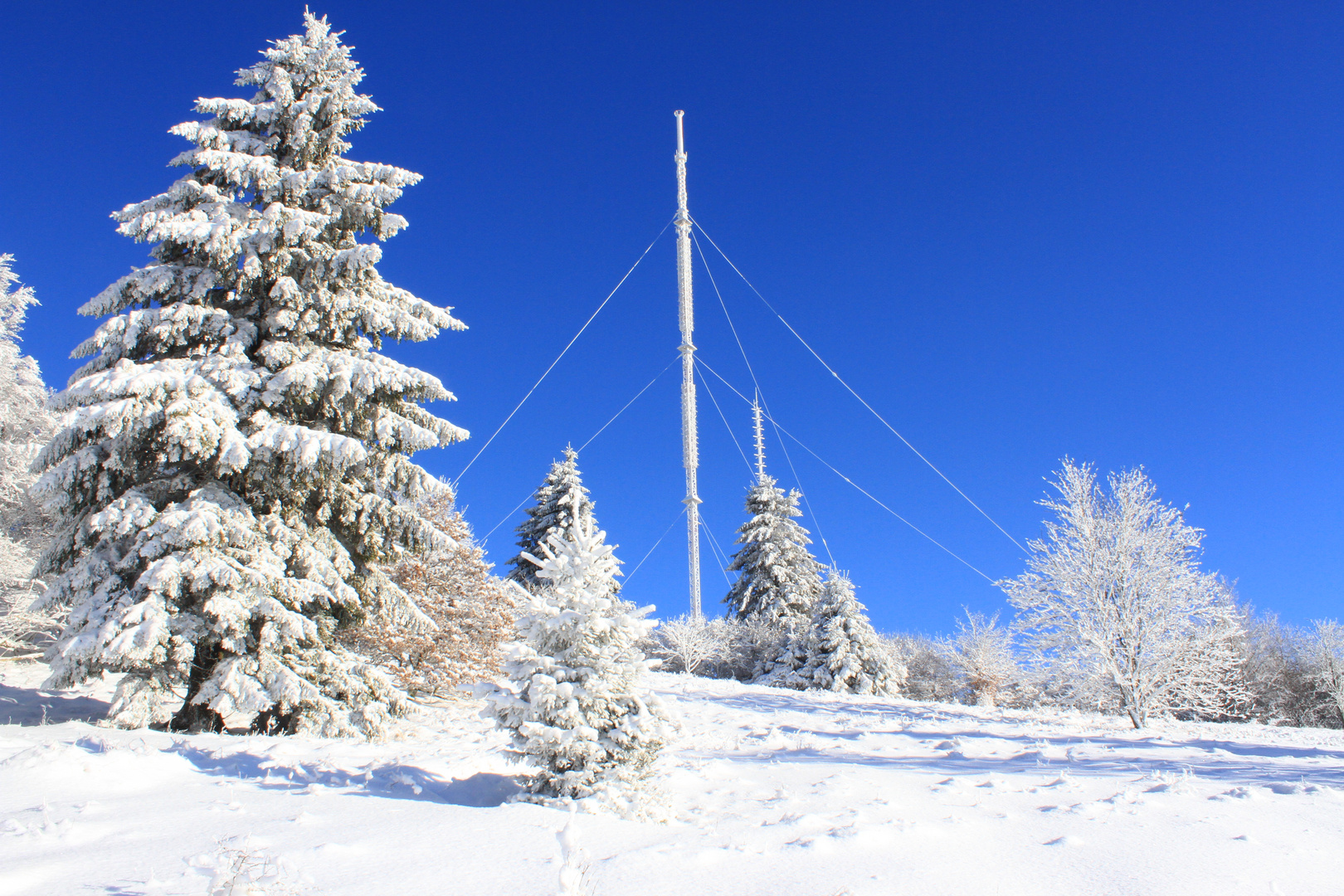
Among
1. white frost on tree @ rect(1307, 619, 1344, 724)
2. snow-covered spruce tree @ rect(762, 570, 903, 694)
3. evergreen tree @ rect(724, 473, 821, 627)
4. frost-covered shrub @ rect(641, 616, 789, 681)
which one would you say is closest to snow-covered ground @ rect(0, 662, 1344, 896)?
snow-covered spruce tree @ rect(762, 570, 903, 694)

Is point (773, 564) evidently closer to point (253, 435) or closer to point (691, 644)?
point (691, 644)

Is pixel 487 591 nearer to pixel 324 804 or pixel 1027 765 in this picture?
pixel 324 804

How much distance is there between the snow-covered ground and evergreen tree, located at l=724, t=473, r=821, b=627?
80.9 feet

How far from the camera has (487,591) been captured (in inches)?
559

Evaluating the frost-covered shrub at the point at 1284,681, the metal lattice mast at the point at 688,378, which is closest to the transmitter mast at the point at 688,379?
the metal lattice mast at the point at 688,378

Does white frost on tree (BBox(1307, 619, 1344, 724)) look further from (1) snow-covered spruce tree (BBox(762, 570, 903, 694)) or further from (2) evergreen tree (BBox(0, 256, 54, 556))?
(2) evergreen tree (BBox(0, 256, 54, 556))

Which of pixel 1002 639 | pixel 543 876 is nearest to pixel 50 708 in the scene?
pixel 543 876

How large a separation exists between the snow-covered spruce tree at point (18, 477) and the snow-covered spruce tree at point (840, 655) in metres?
22.3

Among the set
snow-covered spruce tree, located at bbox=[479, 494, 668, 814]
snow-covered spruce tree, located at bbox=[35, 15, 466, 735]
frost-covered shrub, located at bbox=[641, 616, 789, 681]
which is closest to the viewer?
snow-covered spruce tree, located at bbox=[479, 494, 668, 814]

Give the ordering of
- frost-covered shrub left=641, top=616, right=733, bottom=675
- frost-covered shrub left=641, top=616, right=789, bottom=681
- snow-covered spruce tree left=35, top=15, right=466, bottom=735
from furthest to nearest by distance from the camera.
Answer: frost-covered shrub left=641, top=616, right=789, bottom=681, frost-covered shrub left=641, top=616, right=733, bottom=675, snow-covered spruce tree left=35, top=15, right=466, bottom=735

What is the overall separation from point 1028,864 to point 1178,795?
262 centimetres

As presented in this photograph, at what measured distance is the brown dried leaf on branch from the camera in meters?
12.5

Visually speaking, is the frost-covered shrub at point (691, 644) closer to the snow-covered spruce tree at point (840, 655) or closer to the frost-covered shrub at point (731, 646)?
the frost-covered shrub at point (731, 646)

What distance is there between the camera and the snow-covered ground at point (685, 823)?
165 inches
